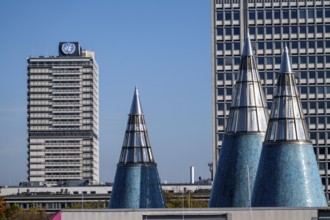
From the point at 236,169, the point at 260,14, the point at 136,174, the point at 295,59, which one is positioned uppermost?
the point at 260,14

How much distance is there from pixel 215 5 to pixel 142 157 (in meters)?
69.6

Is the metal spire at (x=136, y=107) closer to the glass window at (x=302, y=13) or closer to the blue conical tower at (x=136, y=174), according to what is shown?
the blue conical tower at (x=136, y=174)

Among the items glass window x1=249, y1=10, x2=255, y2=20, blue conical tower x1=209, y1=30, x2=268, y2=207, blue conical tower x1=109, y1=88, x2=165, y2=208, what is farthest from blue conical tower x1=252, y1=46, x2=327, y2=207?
glass window x1=249, y1=10, x2=255, y2=20

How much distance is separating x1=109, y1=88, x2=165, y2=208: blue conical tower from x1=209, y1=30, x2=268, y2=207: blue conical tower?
282 inches

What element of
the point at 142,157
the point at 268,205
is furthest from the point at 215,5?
the point at 268,205

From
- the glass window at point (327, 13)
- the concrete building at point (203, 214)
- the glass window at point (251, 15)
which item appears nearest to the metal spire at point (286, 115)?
the concrete building at point (203, 214)

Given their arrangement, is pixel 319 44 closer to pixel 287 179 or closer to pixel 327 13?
pixel 327 13

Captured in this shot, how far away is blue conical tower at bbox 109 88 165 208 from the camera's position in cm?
8231

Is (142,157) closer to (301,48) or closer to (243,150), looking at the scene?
(243,150)

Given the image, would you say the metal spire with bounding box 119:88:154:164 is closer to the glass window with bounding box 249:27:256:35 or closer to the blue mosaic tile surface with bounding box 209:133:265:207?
the blue mosaic tile surface with bounding box 209:133:265:207

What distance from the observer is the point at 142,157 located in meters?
83.9

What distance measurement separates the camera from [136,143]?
8388 cm

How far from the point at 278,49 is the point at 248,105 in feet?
244

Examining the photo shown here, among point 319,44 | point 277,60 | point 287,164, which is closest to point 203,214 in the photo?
point 287,164
